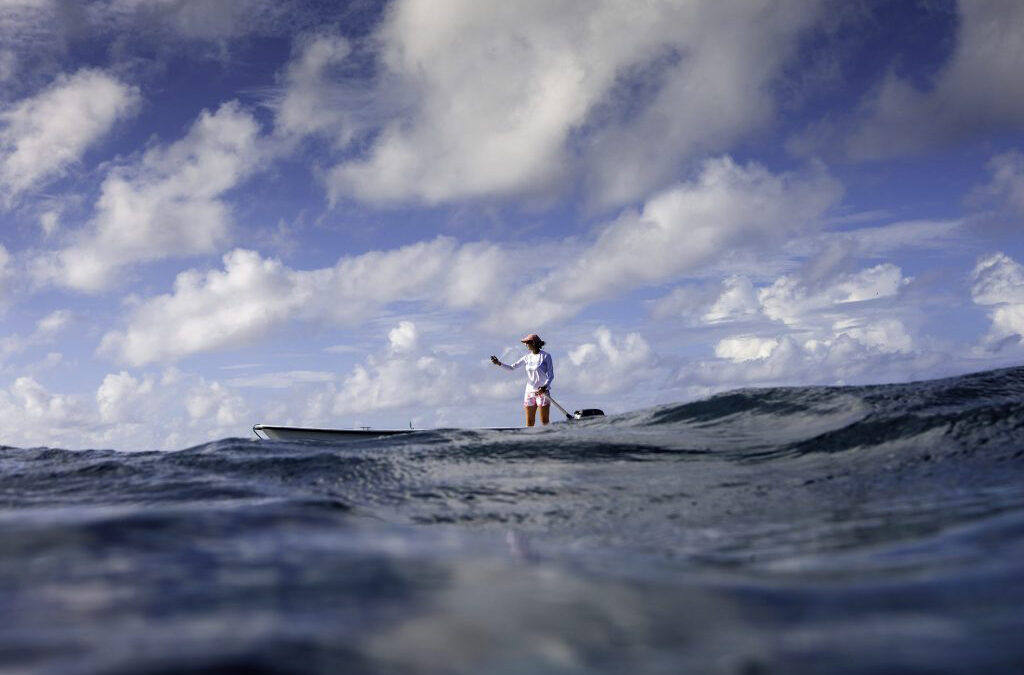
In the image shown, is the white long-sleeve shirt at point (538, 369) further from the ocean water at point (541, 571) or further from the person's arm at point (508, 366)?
the ocean water at point (541, 571)

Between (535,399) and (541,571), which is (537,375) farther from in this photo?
(541,571)

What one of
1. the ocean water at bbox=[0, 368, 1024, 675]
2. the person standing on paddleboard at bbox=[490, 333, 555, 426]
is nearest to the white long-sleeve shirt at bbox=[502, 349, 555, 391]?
the person standing on paddleboard at bbox=[490, 333, 555, 426]

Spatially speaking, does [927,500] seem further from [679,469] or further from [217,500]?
[217,500]

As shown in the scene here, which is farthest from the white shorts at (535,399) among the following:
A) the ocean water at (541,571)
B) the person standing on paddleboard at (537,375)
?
the ocean water at (541,571)

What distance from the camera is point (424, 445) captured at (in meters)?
8.36

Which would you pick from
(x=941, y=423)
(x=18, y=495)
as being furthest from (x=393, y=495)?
(x=941, y=423)

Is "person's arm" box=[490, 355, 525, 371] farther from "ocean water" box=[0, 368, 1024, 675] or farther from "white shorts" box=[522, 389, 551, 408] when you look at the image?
"ocean water" box=[0, 368, 1024, 675]

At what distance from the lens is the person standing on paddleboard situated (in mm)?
17766

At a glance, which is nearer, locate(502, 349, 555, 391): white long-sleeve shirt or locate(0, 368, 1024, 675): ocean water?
locate(0, 368, 1024, 675): ocean water

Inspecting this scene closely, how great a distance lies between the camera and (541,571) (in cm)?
217

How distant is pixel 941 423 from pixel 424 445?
543 cm

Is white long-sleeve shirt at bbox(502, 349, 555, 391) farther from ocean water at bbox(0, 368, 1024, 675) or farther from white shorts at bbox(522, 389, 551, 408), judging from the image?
ocean water at bbox(0, 368, 1024, 675)

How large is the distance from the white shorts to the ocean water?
1179cm

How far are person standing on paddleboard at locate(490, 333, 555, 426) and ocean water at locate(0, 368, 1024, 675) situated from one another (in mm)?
11725
